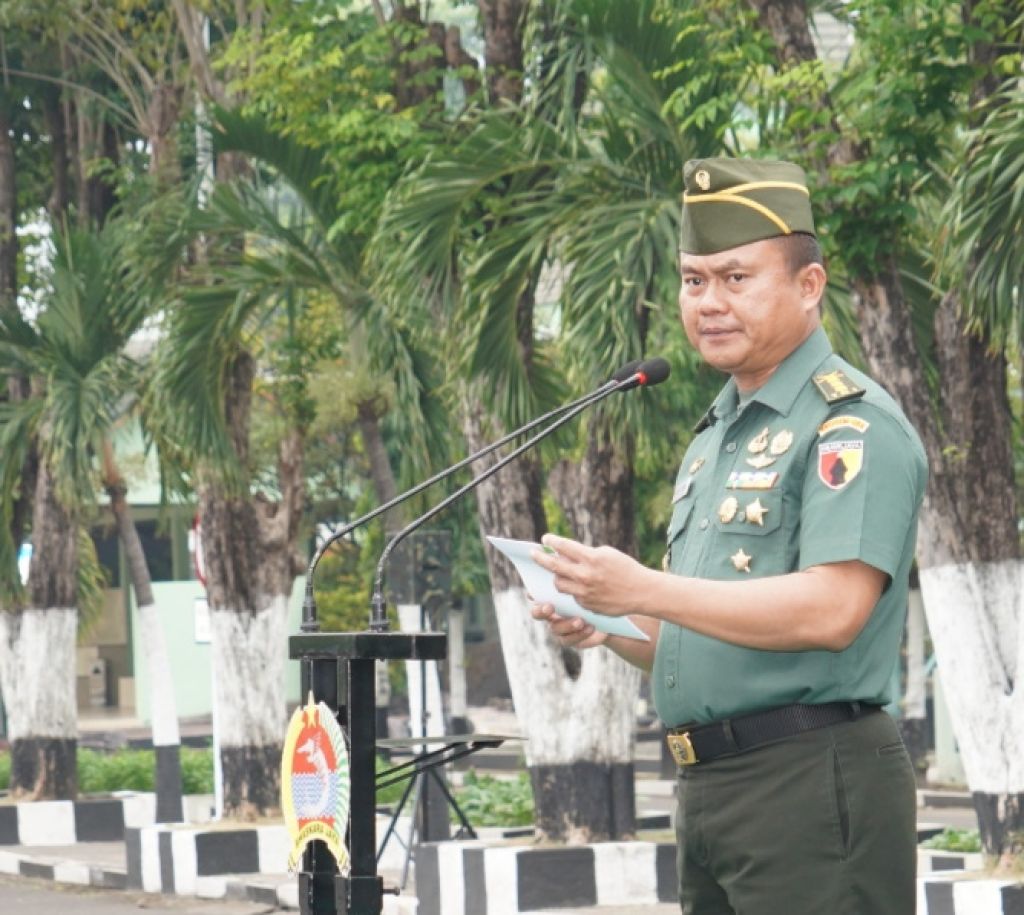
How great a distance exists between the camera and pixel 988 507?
9.95 meters

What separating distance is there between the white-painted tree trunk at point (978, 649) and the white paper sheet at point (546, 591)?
6.27 metres

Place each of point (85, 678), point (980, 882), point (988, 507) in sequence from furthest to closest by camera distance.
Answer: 1. point (85, 678)
2. point (988, 507)
3. point (980, 882)

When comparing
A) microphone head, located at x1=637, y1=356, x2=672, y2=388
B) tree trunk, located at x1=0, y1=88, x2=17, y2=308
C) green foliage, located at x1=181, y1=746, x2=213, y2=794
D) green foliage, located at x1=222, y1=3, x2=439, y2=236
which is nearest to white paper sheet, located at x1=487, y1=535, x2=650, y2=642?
microphone head, located at x1=637, y1=356, x2=672, y2=388

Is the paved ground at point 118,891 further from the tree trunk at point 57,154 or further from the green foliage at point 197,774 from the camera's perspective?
the tree trunk at point 57,154

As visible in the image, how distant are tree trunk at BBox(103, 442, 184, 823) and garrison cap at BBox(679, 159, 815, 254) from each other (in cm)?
1241

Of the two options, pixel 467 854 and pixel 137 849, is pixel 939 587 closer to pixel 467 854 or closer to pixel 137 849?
pixel 467 854

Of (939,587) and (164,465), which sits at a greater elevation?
(164,465)

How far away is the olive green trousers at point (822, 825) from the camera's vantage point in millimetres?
3576

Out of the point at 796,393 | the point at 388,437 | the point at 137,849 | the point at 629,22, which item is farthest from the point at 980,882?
the point at 388,437

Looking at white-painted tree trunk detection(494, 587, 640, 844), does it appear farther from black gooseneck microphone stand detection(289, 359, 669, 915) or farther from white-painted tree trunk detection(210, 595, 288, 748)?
black gooseneck microphone stand detection(289, 359, 669, 915)

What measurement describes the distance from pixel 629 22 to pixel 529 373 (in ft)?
6.75

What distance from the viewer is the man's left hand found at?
3.31 metres

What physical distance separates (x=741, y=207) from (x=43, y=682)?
47.4 feet

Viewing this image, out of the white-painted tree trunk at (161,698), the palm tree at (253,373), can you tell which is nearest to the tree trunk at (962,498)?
the palm tree at (253,373)
